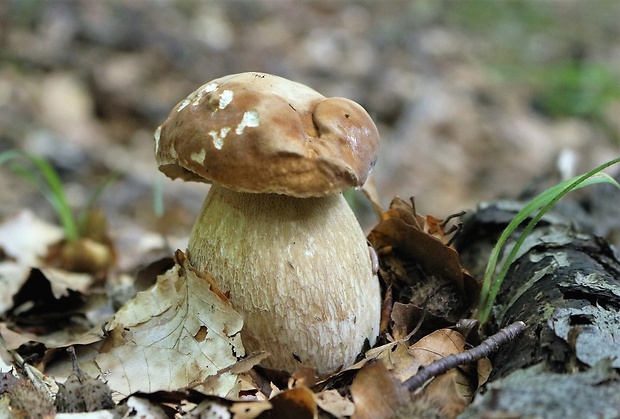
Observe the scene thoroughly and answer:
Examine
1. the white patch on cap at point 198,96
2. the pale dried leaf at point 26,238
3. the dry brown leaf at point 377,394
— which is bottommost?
the pale dried leaf at point 26,238

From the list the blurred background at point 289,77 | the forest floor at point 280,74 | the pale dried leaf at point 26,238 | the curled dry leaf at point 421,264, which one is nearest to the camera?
the curled dry leaf at point 421,264

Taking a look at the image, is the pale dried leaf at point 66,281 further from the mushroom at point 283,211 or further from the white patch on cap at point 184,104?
the white patch on cap at point 184,104

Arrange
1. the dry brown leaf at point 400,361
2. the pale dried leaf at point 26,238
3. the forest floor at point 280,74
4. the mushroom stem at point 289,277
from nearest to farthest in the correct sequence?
the dry brown leaf at point 400,361
the mushroom stem at point 289,277
the pale dried leaf at point 26,238
the forest floor at point 280,74

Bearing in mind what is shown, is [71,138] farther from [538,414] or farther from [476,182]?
[538,414]

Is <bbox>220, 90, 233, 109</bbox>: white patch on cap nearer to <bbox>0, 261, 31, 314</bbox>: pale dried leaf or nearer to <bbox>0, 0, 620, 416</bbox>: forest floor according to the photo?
<bbox>0, 261, 31, 314</bbox>: pale dried leaf

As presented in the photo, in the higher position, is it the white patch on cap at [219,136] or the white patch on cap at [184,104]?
the white patch on cap at [184,104]

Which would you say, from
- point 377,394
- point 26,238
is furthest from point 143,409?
point 26,238

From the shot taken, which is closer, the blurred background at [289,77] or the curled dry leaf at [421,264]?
the curled dry leaf at [421,264]

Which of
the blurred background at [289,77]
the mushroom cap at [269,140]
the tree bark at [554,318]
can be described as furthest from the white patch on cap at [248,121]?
the blurred background at [289,77]
